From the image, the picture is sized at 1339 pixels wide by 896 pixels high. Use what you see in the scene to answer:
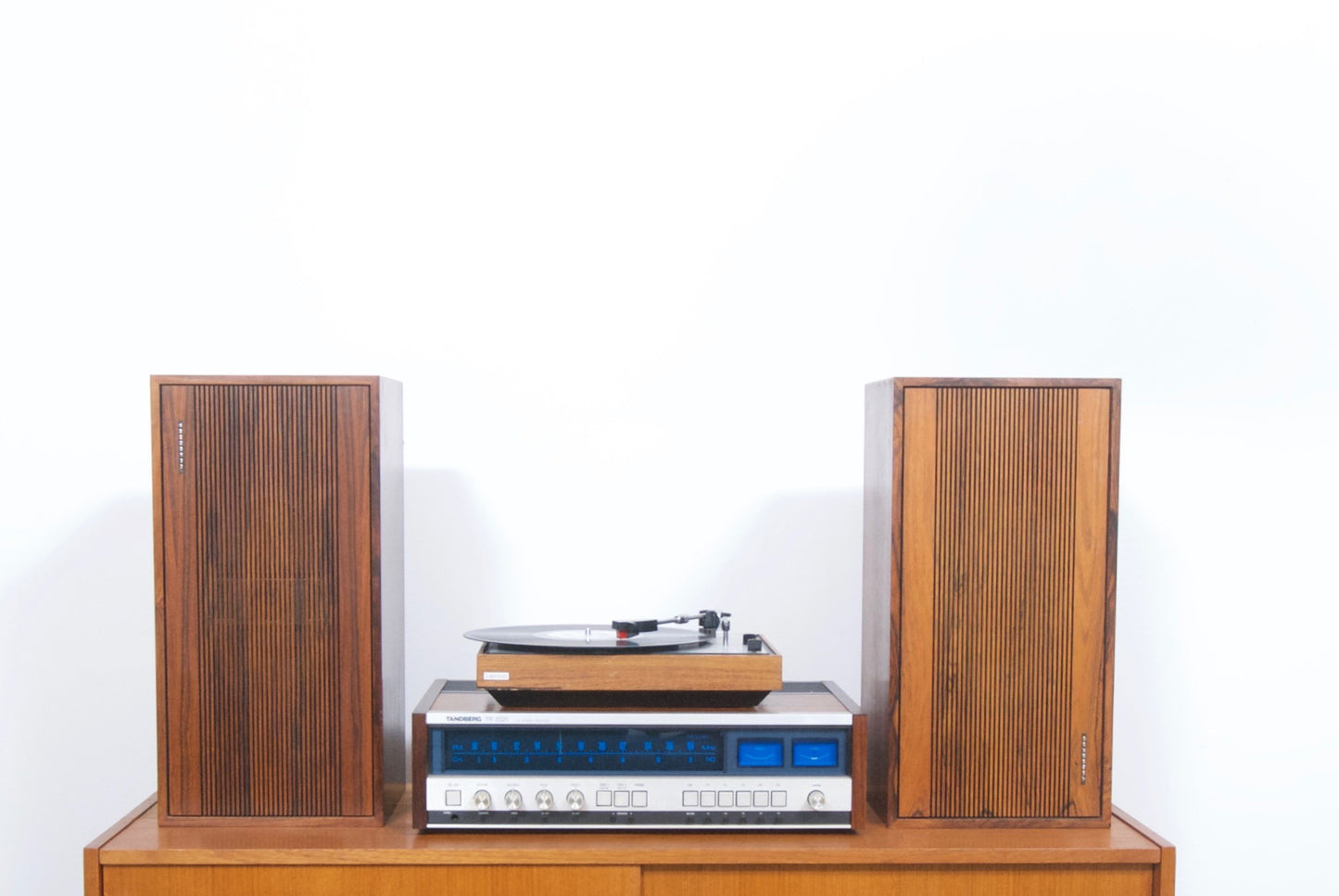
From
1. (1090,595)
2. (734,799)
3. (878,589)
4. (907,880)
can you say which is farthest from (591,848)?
(1090,595)

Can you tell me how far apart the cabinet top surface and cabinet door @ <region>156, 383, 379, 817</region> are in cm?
6

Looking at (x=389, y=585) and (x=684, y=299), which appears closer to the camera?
(x=389, y=585)

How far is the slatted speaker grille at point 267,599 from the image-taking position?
5.06ft

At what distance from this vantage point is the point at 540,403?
2.05m

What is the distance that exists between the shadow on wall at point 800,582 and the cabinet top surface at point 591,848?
54cm

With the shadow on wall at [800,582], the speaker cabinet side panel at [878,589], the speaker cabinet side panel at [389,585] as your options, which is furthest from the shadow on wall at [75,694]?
the speaker cabinet side panel at [878,589]

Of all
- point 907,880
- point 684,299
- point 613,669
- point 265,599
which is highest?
point 684,299

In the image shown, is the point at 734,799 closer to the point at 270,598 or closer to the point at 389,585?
the point at 389,585

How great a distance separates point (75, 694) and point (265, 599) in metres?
0.77

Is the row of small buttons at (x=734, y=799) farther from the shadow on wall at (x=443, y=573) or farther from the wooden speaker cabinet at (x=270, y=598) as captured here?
the shadow on wall at (x=443, y=573)

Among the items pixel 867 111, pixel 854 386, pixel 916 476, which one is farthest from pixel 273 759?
pixel 867 111

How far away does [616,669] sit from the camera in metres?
1.57

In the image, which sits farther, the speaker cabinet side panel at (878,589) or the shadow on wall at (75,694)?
the shadow on wall at (75,694)

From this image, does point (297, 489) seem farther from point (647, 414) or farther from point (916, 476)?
point (916, 476)
